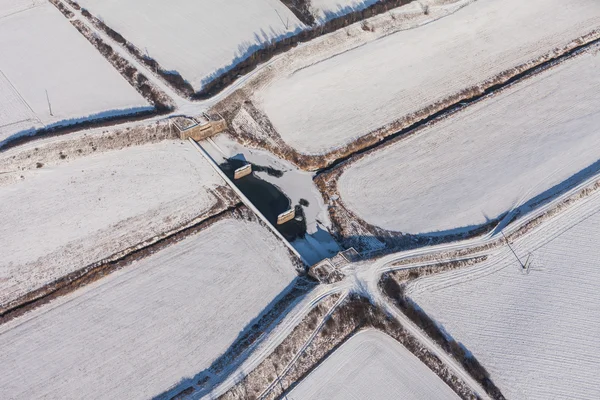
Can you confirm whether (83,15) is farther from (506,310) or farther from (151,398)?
(506,310)

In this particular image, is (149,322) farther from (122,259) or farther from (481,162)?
(481,162)

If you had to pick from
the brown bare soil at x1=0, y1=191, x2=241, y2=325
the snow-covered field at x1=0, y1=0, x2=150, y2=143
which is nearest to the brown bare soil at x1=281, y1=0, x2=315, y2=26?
the snow-covered field at x1=0, y1=0, x2=150, y2=143

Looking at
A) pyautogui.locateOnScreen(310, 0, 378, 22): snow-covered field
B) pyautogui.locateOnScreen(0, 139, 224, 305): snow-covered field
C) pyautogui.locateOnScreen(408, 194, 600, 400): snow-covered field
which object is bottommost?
pyautogui.locateOnScreen(408, 194, 600, 400): snow-covered field

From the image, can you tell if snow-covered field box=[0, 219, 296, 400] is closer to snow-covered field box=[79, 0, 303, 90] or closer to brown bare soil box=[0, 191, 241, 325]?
brown bare soil box=[0, 191, 241, 325]

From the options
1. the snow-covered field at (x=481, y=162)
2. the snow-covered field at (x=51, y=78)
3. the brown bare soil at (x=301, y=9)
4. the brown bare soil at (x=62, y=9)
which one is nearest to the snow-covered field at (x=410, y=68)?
the snow-covered field at (x=481, y=162)

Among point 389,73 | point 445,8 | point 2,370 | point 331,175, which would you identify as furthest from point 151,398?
point 445,8

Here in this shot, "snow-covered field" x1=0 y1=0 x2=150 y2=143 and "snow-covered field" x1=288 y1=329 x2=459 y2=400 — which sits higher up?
"snow-covered field" x1=0 y1=0 x2=150 y2=143
